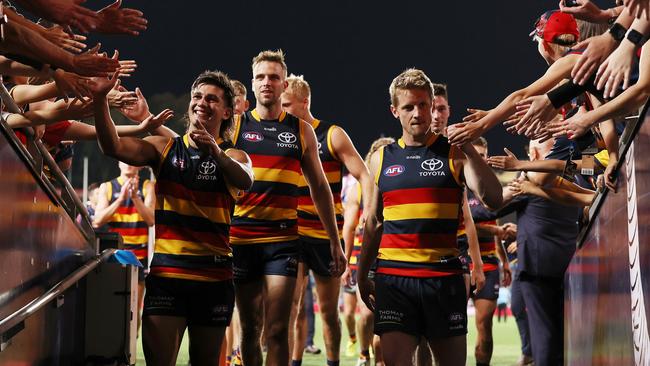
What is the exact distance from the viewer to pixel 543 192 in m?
6.56

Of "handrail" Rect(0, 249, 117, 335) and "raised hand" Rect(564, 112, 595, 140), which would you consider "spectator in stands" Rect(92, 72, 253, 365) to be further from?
"raised hand" Rect(564, 112, 595, 140)

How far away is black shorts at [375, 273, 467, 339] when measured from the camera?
5602 mm

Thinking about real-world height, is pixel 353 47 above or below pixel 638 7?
above

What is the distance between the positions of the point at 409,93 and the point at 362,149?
29.1 m

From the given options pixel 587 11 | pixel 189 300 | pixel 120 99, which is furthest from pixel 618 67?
pixel 120 99

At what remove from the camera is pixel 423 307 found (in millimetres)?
5621

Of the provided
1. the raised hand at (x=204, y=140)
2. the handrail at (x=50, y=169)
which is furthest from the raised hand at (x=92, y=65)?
the raised hand at (x=204, y=140)

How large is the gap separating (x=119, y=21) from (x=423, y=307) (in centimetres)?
224

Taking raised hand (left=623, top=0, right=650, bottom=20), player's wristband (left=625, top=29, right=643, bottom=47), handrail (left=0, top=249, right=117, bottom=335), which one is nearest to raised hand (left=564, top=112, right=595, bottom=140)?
player's wristband (left=625, top=29, right=643, bottom=47)

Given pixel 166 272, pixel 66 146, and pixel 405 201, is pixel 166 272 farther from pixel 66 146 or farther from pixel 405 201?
pixel 66 146

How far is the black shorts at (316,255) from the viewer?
805cm

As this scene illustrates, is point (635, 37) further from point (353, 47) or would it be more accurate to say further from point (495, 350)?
point (353, 47)

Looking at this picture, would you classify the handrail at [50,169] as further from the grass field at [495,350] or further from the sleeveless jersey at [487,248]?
the sleeveless jersey at [487,248]

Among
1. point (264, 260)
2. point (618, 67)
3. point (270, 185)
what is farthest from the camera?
point (270, 185)
